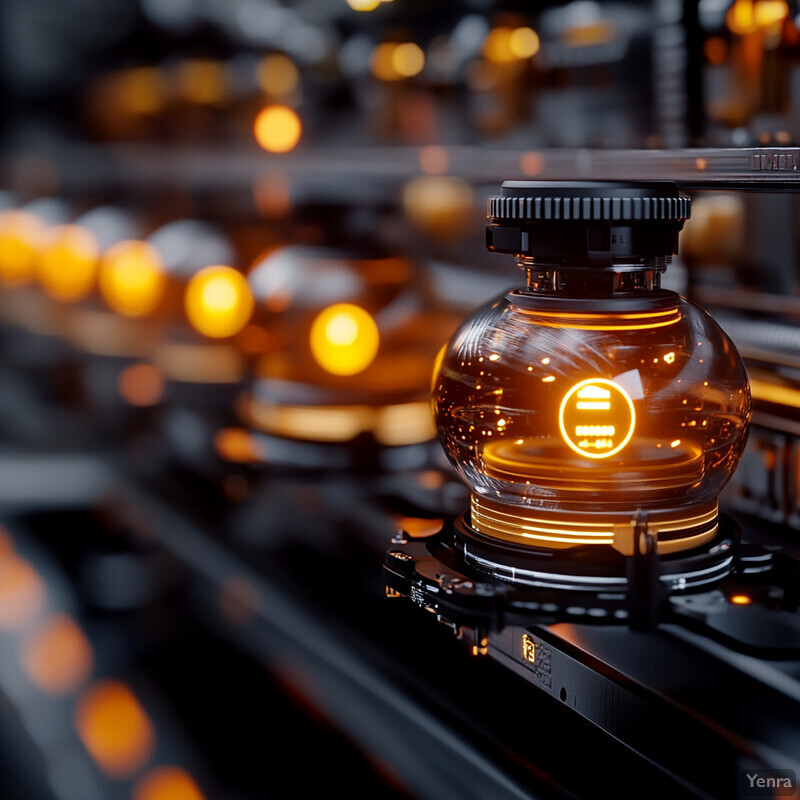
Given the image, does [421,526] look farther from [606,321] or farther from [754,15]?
[754,15]

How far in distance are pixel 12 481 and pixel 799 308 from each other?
1869mm

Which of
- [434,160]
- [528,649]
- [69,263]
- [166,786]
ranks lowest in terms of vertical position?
[166,786]

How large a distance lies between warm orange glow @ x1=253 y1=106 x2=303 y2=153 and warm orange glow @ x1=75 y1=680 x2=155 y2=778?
2.72ft

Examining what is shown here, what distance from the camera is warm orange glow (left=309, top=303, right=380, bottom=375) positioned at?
1.28 metres

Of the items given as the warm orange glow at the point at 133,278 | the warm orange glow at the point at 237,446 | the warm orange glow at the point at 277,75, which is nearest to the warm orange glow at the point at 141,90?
the warm orange glow at the point at 277,75

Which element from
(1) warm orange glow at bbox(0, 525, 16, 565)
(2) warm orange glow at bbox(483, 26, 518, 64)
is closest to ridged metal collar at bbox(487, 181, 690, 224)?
(2) warm orange glow at bbox(483, 26, 518, 64)

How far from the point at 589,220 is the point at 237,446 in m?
0.81

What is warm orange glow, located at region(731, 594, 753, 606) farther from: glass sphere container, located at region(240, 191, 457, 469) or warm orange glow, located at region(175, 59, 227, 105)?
warm orange glow, located at region(175, 59, 227, 105)

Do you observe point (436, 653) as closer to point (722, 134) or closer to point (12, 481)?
point (722, 134)

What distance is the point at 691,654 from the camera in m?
0.74

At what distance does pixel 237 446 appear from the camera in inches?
55.3

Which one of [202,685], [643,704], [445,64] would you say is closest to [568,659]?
[643,704]

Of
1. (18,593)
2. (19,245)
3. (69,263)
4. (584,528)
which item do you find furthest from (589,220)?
(19,245)

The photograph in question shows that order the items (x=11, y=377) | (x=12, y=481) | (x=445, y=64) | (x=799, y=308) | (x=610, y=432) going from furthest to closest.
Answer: (x=11, y=377) < (x=12, y=481) < (x=445, y=64) < (x=799, y=308) < (x=610, y=432)
